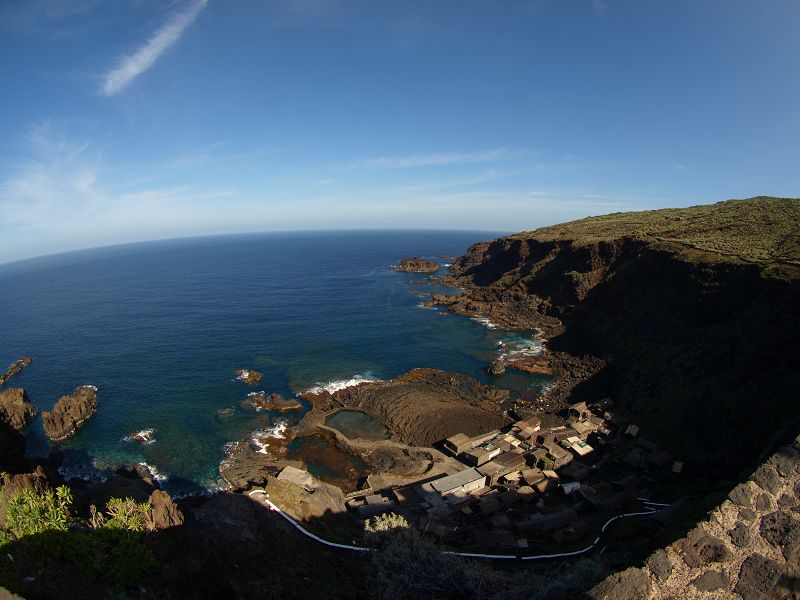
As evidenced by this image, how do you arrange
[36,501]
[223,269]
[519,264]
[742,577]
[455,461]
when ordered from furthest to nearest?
[223,269] < [519,264] < [455,461] < [36,501] < [742,577]

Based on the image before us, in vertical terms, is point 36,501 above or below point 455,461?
above

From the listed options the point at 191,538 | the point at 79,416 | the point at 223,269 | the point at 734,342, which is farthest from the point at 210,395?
the point at 223,269

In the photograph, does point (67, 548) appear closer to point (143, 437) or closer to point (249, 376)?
point (143, 437)

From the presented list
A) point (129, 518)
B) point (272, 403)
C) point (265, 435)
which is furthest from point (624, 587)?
point (272, 403)

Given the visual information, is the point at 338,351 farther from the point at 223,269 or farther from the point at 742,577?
the point at 223,269

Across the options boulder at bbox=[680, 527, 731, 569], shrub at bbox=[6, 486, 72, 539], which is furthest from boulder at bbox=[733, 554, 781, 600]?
shrub at bbox=[6, 486, 72, 539]

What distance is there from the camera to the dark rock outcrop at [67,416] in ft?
155

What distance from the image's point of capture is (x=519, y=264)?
346 feet

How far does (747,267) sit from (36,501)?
6675 centimetres

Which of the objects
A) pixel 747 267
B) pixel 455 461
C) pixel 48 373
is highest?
pixel 747 267

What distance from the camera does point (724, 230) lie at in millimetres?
70500

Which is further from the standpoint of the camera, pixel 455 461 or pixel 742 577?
pixel 455 461

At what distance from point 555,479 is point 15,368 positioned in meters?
81.8

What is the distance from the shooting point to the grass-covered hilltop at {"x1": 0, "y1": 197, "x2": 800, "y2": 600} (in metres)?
14.1
